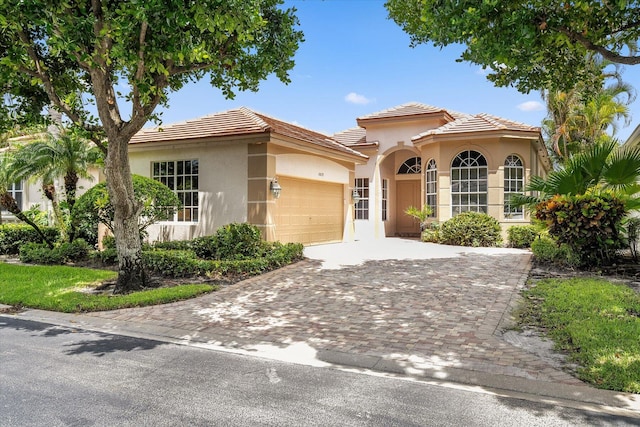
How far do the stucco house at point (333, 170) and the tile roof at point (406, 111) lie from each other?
0.05m

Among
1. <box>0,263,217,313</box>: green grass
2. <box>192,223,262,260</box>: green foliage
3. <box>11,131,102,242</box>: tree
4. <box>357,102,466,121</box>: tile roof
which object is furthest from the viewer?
<box>357,102,466,121</box>: tile roof

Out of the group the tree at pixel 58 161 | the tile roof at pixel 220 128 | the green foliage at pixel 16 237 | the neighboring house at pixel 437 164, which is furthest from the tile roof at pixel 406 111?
the green foliage at pixel 16 237

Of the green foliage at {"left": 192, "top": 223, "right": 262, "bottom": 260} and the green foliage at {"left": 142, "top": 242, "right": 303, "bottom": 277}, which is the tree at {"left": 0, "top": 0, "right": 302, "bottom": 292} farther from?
the green foliage at {"left": 192, "top": 223, "right": 262, "bottom": 260}

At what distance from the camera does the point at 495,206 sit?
16.8 metres

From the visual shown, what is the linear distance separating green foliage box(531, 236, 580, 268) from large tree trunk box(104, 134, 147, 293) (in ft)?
31.7

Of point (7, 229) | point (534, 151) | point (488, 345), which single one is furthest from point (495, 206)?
point (7, 229)

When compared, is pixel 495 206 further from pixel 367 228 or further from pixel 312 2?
pixel 312 2

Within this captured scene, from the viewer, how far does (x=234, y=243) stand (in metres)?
11.7

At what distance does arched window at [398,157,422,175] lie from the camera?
71.4 ft

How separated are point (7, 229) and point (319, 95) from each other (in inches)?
564

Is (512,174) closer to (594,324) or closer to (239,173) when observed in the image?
(239,173)

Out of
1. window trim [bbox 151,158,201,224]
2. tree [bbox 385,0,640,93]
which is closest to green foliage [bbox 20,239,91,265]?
window trim [bbox 151,158,201,224]

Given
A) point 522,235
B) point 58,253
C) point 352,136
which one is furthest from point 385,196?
point 58,253

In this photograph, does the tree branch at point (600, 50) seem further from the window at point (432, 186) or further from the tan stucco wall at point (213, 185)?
the window at point (432, 186)
